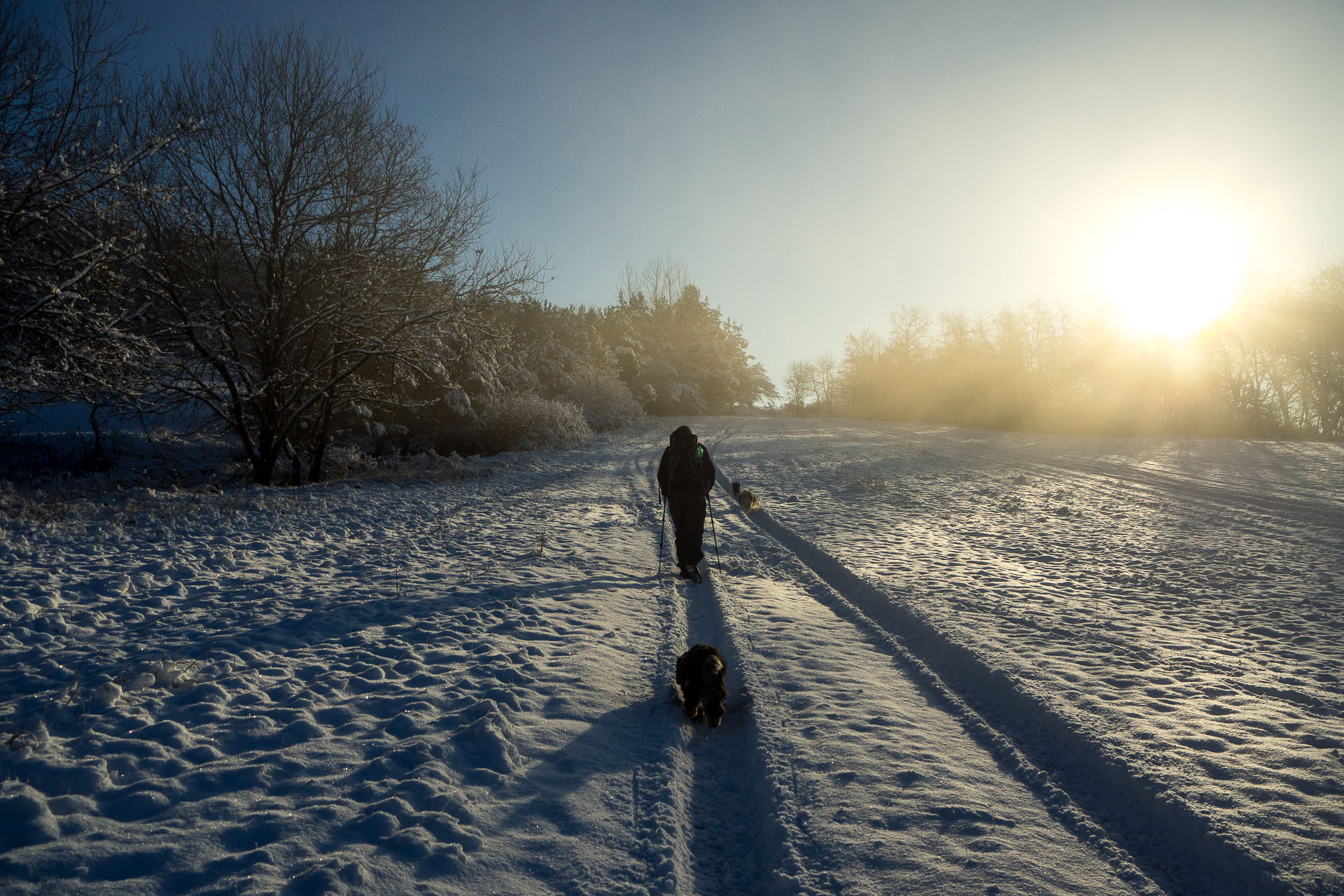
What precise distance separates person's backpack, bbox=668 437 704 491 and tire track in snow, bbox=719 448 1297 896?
3.44m

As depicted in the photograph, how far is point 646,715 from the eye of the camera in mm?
4574

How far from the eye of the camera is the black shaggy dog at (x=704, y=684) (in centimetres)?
438

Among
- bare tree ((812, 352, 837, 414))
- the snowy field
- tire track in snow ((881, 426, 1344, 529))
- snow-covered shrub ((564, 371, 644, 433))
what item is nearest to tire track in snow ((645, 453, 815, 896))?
the snowy field

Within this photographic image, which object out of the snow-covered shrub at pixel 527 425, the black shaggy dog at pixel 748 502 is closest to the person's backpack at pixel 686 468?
the black shaggy dog at pixel 748 502

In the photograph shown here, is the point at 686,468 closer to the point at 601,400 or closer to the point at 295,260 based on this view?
the point at 295,260

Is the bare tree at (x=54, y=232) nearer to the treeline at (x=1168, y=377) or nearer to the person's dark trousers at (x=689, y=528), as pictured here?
the person's dark trousers at (x=689, y=528)

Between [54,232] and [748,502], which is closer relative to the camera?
[54,232]

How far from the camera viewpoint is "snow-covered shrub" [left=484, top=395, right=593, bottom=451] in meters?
25.1

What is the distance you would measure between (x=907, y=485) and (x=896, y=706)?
12752 millimetres

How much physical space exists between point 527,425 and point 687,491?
18390mm

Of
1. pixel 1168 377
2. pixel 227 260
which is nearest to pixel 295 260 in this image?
pixel 227 260

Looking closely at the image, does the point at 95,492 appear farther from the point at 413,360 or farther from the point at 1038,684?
the point at 1038,684

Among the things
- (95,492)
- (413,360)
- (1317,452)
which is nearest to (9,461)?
(95,492)

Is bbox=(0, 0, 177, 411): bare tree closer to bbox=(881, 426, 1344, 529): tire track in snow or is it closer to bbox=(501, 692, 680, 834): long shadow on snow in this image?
bbox=(501, 692, 680, 834): long shadow on snow
